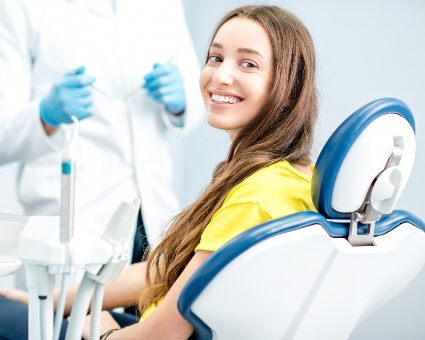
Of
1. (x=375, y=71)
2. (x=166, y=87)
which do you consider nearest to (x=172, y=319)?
(x=166, y=87)

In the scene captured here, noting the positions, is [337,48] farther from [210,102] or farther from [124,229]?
[124,229]

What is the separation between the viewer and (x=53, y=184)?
2043mm

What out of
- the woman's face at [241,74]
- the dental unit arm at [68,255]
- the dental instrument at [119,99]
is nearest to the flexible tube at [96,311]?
the dental unit arm at [68,255]

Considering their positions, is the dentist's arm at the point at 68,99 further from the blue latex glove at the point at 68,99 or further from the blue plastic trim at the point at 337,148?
the blue plastic trim at the point at 337,148

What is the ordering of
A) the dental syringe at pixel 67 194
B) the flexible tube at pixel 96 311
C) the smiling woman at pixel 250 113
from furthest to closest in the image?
1. the smiling woman at pixel 250 113
2. the flexible tube at pixel 96 311
3. the dental syringe at pixel 67 194

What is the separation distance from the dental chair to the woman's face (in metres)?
0.30

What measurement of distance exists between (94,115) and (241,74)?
1009 mm

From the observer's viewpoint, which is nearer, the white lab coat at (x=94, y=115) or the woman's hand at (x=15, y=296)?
the woman's hand at (x=15, y=296)

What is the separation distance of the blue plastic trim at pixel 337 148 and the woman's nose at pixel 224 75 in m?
0.31

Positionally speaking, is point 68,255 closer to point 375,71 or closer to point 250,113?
point 250,113

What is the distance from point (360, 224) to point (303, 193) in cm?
11

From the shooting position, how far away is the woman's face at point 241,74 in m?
1.17

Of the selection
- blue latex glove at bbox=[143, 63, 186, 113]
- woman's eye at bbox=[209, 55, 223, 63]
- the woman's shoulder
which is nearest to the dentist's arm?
blue latex glove at bbox=[143, 63, 186, 113]

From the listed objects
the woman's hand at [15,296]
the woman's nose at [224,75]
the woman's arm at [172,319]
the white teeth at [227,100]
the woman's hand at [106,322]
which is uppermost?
the woman's nose at [224,75]
